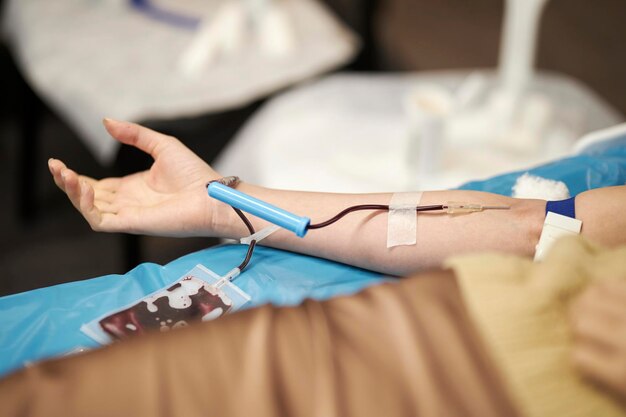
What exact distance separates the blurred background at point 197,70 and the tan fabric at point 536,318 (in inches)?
31.5

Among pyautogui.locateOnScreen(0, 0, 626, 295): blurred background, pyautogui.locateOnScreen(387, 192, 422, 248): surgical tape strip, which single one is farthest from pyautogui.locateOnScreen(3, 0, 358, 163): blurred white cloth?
pyautogui.locateOnScreen(387, 192, 422, 248): surgical tape strip

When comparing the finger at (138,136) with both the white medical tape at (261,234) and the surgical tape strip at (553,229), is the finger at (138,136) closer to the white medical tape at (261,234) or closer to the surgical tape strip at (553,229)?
the white medical tape at (261,234)

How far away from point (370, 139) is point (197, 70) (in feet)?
1.66

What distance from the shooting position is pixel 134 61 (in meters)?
1.75

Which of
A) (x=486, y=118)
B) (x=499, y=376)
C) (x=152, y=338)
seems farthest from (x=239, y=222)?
(x=486, y=118)

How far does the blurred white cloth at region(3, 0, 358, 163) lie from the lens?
64.3 inches

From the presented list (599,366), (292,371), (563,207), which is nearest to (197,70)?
(563,207)

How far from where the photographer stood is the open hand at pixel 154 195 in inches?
33.3

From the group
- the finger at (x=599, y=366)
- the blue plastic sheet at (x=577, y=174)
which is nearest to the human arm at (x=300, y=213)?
the blue plastic sheet at (x=577, y=174)

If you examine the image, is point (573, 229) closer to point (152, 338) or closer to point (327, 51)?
point (152, 338)

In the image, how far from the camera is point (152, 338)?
599 millimetres

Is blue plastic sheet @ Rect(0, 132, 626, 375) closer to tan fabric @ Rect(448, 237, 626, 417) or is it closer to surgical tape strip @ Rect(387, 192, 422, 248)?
surgical tape strip @ Rect(387, 192, 422, 248)

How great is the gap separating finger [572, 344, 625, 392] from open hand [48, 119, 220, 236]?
19.1 inches

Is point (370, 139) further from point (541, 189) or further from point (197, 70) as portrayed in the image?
point (541, 189)
